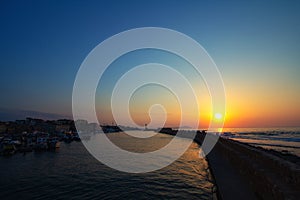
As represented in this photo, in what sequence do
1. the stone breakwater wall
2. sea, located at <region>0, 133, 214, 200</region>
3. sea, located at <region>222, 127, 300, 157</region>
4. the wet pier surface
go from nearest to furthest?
the stone breakwater wall → the wet pier surface → sea, located at <region>0, 133, 214, 200</region> → sea, located at <region>222, 127, 300, 157</region>

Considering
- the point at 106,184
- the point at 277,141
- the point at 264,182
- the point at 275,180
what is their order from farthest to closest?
the point at 277,141 → the point at 106,184 → the point at 264,182 → the point at 275,180

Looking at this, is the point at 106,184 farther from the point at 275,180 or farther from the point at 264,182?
the point at 275,180

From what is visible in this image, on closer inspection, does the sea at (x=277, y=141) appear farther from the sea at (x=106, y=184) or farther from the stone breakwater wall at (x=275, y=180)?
the stone breakwater wall at (x=275, y=180)

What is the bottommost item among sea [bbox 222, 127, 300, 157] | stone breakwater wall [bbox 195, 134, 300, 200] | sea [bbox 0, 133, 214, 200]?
sea [bbox 0, 133, 214, 200]

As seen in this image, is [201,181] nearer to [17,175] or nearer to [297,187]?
[297,187]

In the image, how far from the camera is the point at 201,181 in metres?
16.4

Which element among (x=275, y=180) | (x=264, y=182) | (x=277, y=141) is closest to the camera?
(x=275, y=180)

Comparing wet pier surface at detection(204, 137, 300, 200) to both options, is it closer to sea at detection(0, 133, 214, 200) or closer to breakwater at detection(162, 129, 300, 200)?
breakwater at detection(162, 129, 300, 200)

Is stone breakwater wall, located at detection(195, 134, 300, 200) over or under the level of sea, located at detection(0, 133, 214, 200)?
over

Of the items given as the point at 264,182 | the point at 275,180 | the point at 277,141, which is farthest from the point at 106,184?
the point at 277,141

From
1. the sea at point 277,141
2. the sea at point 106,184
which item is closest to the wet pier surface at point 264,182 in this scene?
the sea at point 106,184

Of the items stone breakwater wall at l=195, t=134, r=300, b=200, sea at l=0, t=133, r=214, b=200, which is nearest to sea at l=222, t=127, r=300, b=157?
sea at l=0, t=133, r=214, b=200

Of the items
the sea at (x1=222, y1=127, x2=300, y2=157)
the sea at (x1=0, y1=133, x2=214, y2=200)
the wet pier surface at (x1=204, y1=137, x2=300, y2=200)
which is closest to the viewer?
the wet pier surface at (x1=204, y1=137, x2=300, y2=200)

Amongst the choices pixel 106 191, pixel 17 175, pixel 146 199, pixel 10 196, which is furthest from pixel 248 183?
pixel 17 175
